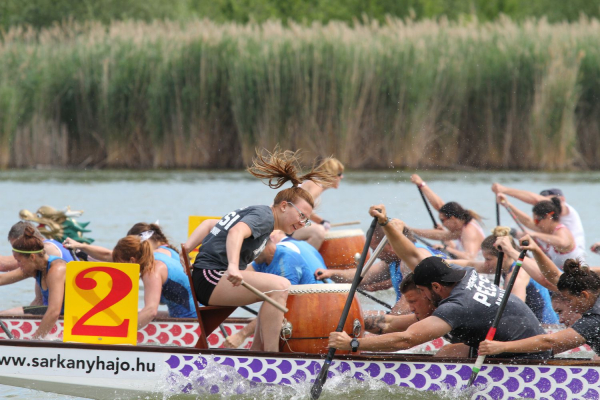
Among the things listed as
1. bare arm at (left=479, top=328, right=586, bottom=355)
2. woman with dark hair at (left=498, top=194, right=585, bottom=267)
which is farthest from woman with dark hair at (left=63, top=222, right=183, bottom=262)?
woman with dark hair at (left=498, top=194, right=585, bottom=267)

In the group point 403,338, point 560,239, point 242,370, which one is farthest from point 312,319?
point 560,239

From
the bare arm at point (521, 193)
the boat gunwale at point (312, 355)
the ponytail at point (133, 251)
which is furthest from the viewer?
the bare arm at point (521, 193)

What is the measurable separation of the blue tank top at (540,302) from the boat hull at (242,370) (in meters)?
1.78

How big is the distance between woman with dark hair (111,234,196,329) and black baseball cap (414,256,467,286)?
2206mm

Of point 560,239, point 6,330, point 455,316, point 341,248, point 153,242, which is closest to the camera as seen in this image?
point 455,316

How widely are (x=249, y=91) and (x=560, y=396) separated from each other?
13.0 meters

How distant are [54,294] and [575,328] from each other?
3.75 m

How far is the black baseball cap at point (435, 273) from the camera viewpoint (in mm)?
5113

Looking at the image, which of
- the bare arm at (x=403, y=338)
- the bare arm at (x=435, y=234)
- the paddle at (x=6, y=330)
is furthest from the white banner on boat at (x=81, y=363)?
the bare arm at (x=435, y=234)

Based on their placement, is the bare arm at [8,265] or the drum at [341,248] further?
the drum at [341,248]

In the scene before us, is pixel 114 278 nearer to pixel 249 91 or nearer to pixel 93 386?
pixel 93 386

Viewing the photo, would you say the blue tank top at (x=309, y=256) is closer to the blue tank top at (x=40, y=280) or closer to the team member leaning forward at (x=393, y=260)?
the team member leaning forward at (x=393, y=260)

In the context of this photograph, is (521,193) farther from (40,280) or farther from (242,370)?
(40,280)

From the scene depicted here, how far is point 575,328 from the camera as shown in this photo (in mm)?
5141
